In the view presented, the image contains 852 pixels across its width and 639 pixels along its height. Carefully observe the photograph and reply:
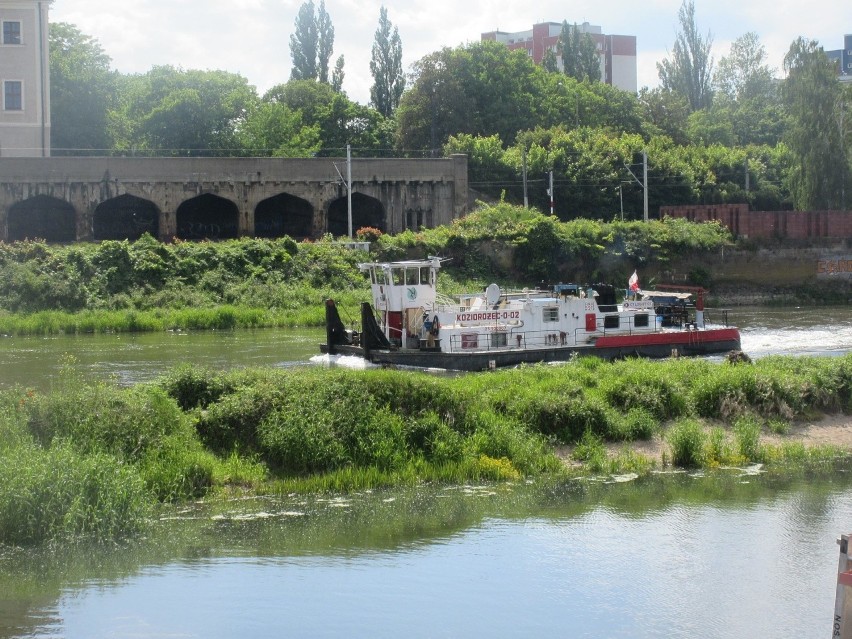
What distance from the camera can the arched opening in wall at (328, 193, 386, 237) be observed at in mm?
73938

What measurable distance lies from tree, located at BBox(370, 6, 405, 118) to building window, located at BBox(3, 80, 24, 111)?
128ft

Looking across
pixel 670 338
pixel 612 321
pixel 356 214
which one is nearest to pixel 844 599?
pixel 612 321

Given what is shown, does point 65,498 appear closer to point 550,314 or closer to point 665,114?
point 550,314

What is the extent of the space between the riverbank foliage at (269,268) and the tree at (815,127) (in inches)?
260

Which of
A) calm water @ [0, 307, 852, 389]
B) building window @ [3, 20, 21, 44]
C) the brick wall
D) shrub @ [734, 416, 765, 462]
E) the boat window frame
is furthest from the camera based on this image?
the brick wall

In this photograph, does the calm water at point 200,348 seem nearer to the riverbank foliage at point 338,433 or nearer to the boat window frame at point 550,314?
the boat window frame at point 550,314

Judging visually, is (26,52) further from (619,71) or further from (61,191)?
(619,71)

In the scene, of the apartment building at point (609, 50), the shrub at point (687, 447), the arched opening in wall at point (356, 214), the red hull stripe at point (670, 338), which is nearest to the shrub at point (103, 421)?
the shrub at point (687, 447)

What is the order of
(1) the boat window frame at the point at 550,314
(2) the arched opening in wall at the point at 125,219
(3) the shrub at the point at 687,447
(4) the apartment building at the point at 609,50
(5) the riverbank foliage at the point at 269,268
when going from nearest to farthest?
1. (3) the shrub at the point at 687,447
2. (1) the boat window frame at the point at 550,314
3. (5) the riverbank foliage at the point at 269,268
4. (2) the arched opening in wall at the point at 125,219
5. (4) the apartment building at the point at 609,50

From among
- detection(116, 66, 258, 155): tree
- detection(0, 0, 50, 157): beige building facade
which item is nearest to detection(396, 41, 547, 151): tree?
detection(116, 66, 258, 155): tree

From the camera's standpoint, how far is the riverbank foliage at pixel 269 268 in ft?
172

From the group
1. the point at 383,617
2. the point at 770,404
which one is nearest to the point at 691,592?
the point at 383,617

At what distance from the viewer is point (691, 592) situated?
52.1ft

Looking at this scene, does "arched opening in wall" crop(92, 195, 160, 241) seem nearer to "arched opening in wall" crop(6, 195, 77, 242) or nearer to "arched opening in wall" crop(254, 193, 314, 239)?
"arched opening in wall" crop(6, 195, 77, 242)
